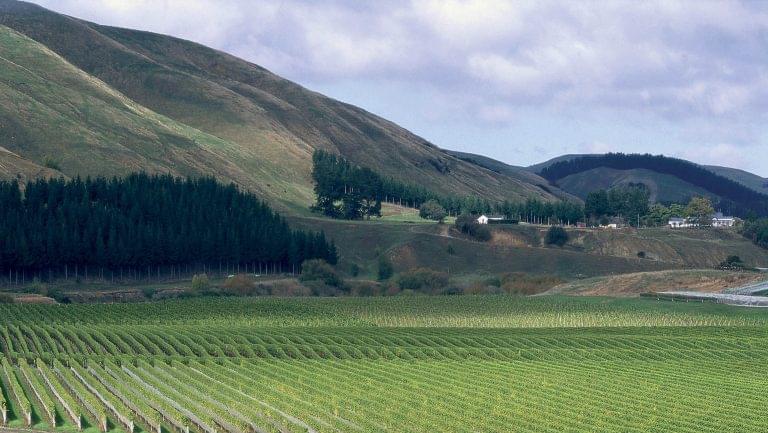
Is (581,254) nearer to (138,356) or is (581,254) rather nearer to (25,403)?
(138,356)

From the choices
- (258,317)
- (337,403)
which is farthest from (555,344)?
(337,403)

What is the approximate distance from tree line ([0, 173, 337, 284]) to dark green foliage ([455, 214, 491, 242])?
28.9 meters

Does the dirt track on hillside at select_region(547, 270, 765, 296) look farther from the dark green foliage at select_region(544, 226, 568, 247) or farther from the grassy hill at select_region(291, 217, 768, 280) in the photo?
the dark green foliage at select_region(544, 226, 568, 247)

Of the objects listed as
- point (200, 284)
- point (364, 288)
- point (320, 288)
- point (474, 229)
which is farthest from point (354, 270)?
point (200, 284)

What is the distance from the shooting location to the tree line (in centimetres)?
14050

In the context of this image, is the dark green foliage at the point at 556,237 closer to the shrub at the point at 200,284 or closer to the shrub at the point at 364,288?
the shrub at the point at 364,288

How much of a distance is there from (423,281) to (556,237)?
4319 centimetres

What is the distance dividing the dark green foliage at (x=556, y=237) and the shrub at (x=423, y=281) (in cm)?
3767

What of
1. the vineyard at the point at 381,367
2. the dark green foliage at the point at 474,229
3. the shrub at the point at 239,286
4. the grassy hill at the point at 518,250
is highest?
the dark green foliage at the point at 474,229

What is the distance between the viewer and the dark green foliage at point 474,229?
18838 cm

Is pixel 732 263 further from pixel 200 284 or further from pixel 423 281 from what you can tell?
pixel 200 284

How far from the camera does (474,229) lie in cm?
18938

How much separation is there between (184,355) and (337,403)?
25.8m

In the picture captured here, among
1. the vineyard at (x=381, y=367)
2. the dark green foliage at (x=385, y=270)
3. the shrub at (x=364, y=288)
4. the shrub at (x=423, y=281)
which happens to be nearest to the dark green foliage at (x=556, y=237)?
the dark green foliage at (x=385, y=270)
